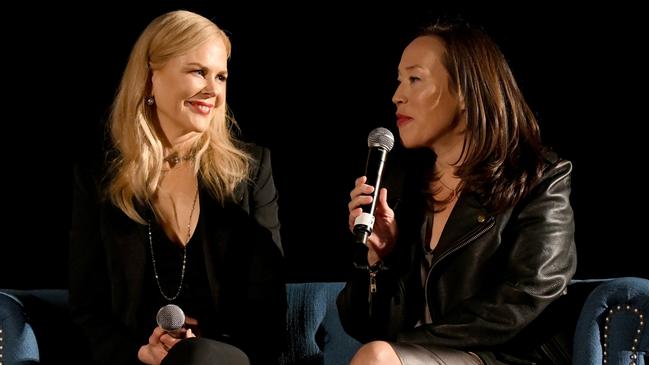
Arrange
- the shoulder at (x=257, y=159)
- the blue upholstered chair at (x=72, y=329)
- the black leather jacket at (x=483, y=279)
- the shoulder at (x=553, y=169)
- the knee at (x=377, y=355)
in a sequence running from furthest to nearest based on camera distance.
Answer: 1. the shoulder at (x=257, y=159)
2. the blue upholstered chair at (x=72, y=329)
3. the shoulder at (x=553, y=169)
4. the black leather jacket at (x=483, y=279)
5. the knee at (x=377, y=355)

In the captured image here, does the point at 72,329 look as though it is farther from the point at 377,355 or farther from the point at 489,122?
the point at 489,122

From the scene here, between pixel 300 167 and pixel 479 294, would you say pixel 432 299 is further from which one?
pixel 300 167

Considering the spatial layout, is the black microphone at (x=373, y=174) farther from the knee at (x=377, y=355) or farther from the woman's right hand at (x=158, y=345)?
the woman's right hand at (x=158, y=345)

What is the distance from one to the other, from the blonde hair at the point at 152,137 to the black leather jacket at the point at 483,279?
20.9 inches

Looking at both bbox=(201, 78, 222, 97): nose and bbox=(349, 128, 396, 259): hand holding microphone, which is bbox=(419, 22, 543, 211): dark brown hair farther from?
bbox=(201, 78, 222, 97): nose

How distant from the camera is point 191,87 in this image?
2.81 meters

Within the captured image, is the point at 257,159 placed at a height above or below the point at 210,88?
below

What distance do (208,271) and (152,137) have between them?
1.40 feet

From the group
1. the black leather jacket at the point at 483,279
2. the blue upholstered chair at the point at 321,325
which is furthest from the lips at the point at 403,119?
the blue upholstered chair at the point at 321,325

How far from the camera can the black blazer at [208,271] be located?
2756 mm

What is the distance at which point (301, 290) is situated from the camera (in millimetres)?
3070

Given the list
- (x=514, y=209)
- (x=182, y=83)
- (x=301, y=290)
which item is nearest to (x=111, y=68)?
(x=182, y=83)

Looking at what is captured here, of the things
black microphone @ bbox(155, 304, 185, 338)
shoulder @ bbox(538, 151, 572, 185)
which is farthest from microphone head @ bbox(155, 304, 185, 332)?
shoulder @ bbox(538, 151, 572, 185)

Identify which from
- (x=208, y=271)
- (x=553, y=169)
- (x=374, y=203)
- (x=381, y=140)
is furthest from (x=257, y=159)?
(x=553, y=169)
